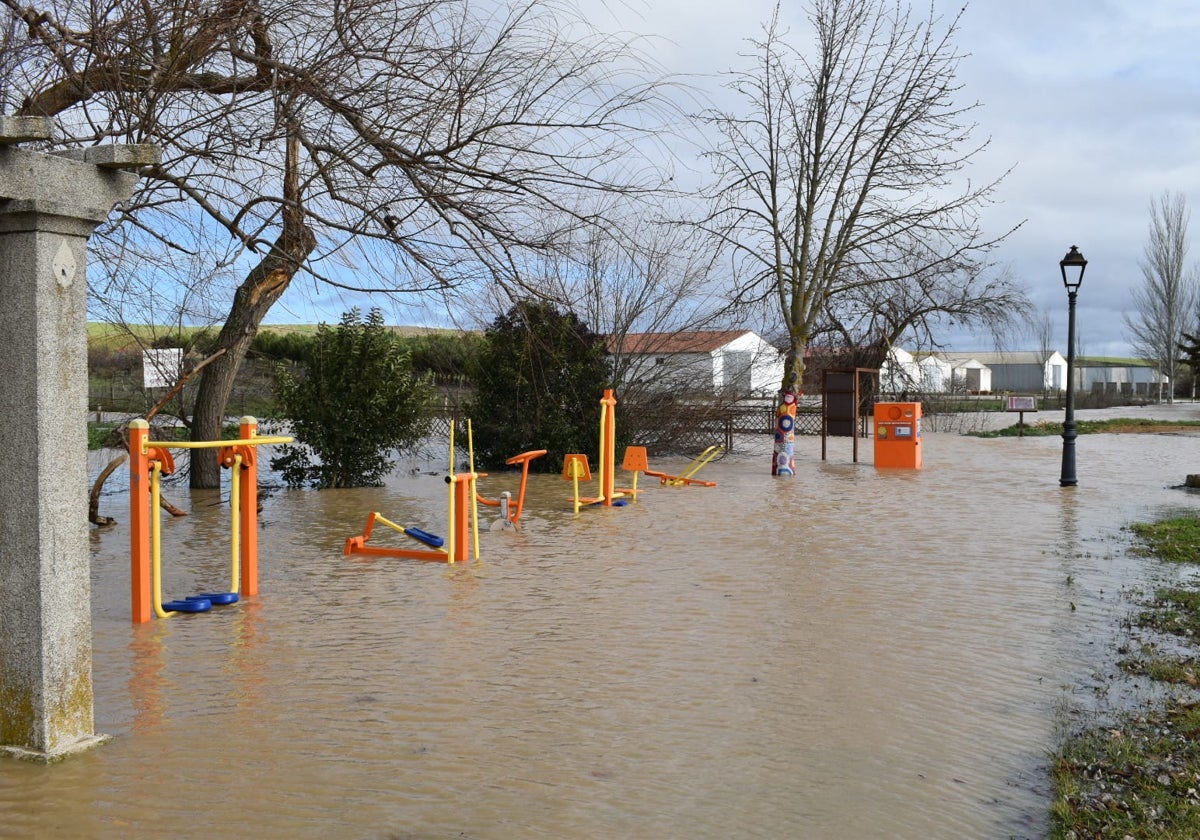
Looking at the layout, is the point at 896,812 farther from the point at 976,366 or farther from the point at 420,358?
the point at 976,366

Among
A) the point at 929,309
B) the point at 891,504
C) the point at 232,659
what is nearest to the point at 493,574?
the point at 232,659

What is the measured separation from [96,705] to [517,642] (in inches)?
102

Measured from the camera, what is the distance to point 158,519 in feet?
24.9

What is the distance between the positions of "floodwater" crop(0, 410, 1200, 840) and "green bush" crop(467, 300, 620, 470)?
774 centimetres

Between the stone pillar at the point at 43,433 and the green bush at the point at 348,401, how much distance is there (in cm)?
1242

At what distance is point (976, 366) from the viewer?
80.1 metres

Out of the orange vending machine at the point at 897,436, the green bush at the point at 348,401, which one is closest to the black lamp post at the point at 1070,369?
the orange vending machine at the point at 897,436

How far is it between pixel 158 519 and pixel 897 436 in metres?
17.0

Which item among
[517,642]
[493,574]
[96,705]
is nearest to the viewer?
[96,705]

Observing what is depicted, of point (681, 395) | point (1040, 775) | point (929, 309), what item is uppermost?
point (929, 309)

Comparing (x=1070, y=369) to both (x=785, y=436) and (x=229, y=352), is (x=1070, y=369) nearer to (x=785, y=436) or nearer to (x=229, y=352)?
(x=785, y=436)

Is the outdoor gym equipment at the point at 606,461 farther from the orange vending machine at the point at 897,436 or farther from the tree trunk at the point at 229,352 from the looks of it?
the orange vending machine at the point at 897,436

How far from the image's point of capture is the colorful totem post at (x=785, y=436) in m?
20.1

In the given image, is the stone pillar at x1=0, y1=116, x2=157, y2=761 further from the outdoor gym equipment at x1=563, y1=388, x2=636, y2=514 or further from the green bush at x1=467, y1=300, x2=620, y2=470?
the green bush at x1=467, y1=300, x2=620, y2=470
